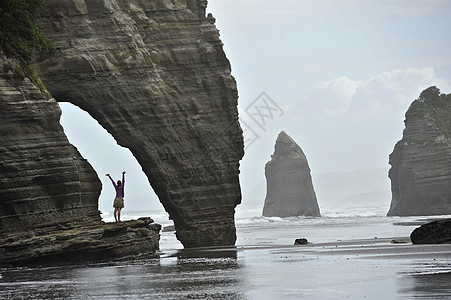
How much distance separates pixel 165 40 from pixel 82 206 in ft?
34.0

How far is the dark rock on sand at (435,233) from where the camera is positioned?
87.4ft

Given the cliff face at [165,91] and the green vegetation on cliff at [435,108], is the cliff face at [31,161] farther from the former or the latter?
the green vegetation on cliff at [435,108]

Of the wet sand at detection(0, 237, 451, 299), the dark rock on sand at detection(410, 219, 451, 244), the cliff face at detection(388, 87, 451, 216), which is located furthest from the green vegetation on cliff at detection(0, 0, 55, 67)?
the cliff face at detection(388, 87, 451, 216)

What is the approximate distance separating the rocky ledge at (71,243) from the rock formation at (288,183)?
10420 centimetres

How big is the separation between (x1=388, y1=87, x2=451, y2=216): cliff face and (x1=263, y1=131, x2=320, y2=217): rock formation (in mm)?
20542

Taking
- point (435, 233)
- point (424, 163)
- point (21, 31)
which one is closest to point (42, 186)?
point (21, 31)

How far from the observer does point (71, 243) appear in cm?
2566

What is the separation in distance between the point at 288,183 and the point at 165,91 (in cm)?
10141

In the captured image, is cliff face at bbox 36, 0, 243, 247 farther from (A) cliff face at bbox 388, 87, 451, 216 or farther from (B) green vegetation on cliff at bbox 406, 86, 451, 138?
(B) green vegetation on cliff at bbox 406, 86, 451, 138

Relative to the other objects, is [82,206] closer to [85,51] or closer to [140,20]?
[85,51]

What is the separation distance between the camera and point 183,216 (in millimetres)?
37625

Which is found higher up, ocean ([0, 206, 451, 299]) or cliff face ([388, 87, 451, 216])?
cliff face ([388, 87, 451, 216])

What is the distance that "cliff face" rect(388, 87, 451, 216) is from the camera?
10219cm

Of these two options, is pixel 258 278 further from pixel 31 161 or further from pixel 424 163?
pixel 424 163
